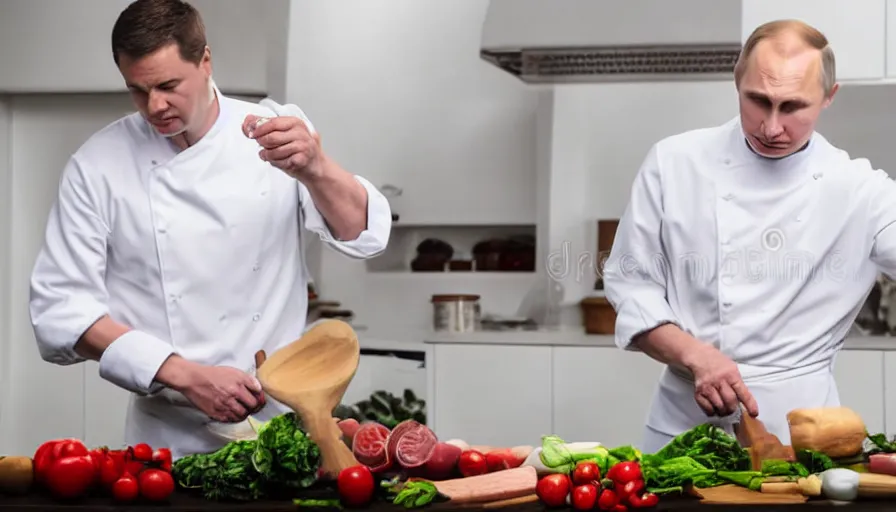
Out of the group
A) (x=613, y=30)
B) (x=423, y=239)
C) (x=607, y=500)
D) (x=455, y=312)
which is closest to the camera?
(x=607, y=500)

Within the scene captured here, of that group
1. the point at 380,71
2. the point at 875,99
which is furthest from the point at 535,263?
the point at 875,99

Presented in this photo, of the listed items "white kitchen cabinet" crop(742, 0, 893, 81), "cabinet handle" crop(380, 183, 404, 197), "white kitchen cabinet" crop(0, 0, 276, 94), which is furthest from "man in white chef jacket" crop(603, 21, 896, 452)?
"cabinet handle" crop(380, 183, 404, 197)

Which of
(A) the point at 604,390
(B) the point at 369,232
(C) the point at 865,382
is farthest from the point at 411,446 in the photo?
(C) the point at 865,382

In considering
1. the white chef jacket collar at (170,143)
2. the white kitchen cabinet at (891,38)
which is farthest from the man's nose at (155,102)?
the white kitchen cabinet at (891,38)

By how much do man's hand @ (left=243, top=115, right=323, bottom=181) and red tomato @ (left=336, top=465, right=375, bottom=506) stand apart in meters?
0.45

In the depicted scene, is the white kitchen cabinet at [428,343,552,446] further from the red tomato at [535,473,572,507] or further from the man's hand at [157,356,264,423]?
the red tomato at [535,473,572,507]

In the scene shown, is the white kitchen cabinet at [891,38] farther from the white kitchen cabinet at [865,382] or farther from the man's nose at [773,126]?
the man's nose at [773,126]

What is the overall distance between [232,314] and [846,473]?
0.96m

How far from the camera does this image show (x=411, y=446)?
56.6 inches

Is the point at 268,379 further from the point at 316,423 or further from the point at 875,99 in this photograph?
the point at 875,99

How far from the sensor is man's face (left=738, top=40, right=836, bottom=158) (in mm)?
1644

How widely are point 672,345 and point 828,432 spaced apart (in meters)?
0.30

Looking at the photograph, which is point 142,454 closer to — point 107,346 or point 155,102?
point 107,346

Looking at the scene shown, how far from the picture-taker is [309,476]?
137 centimetres
